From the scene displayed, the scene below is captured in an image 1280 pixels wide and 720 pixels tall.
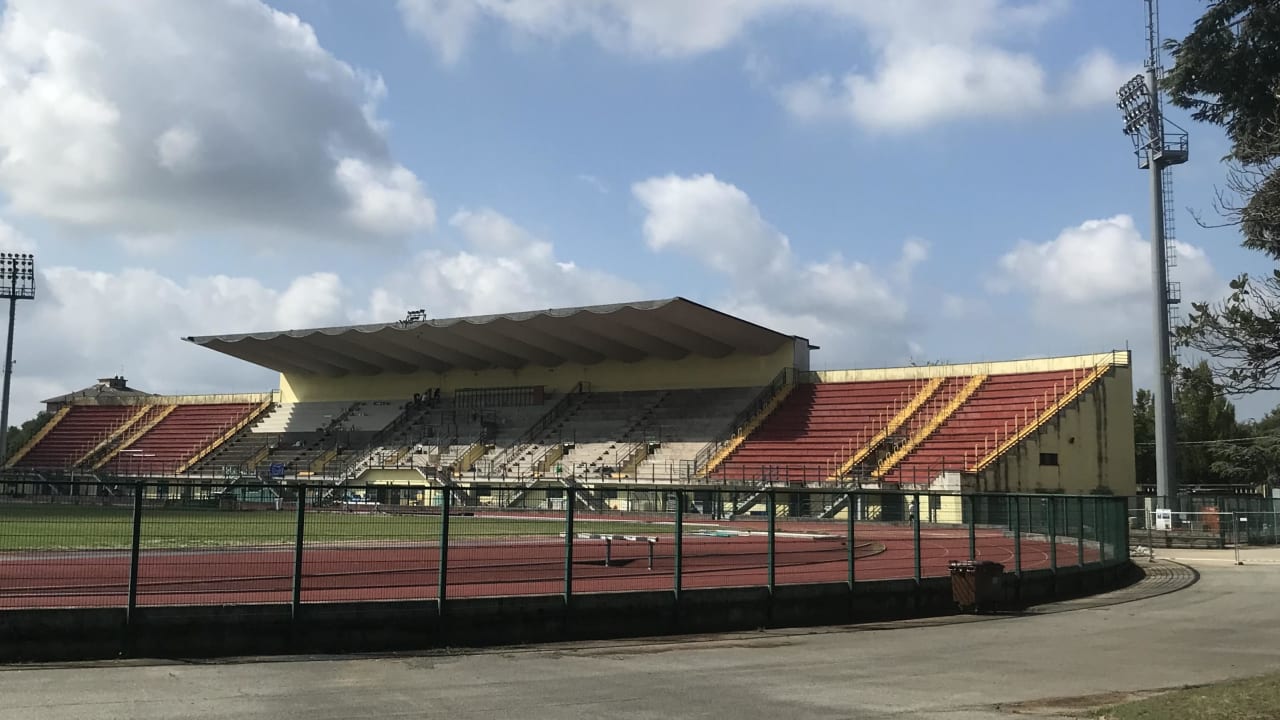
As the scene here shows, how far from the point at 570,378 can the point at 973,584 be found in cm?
4997

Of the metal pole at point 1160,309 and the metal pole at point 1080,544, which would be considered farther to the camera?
the metal pole at point 1160,309

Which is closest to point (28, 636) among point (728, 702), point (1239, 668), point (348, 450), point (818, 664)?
point (728, 702)

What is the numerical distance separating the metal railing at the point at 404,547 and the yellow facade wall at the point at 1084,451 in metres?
19.6

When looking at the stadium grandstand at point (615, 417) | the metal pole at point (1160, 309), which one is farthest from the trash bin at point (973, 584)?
the metal pole at point (1160, 309)

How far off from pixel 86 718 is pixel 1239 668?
11.6 metres

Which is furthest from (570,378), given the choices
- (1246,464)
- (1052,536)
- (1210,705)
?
(1210,705)

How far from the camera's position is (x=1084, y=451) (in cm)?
4734

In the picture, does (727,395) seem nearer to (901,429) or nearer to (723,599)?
(901,429)

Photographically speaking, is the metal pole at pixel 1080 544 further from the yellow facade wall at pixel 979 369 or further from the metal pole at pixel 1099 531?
the yellow facade wall at pixel 979 369

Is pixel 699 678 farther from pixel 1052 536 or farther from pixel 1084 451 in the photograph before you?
pixel 1084 451

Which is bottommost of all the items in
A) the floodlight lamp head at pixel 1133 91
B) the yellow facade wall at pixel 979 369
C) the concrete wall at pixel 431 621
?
the concrete wall at pixel 431 621

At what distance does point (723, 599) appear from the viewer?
587 inches

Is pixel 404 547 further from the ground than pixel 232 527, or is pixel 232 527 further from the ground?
pixel 404 547

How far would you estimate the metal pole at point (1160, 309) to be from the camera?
155 feet
